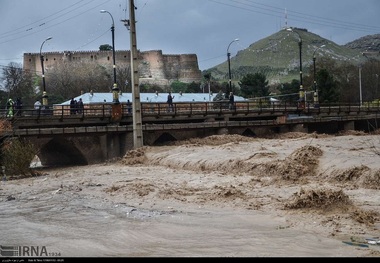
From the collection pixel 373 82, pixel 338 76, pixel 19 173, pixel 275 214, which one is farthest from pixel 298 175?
pixel 338 76

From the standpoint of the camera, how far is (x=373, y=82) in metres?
98.1

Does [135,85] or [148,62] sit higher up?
[148,62]

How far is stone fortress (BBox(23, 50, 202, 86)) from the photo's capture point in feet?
372

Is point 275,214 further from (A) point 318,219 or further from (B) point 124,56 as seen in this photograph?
(B) point 124,56

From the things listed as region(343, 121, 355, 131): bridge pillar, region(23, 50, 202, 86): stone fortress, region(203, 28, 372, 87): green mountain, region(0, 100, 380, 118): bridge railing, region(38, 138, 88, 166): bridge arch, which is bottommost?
region(38, 138, 88, 166): bridge arch

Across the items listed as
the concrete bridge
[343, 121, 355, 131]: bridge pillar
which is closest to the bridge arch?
the concrete bridge

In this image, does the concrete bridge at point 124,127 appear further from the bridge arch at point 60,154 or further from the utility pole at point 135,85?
the utility pole at point 135,85

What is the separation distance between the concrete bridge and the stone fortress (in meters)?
64.6

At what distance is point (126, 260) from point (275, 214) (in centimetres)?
659

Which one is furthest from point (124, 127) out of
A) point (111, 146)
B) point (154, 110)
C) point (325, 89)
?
point (325, 89)

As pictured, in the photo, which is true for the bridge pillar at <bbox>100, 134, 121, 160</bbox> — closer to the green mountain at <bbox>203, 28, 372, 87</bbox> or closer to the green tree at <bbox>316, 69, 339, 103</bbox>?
the green tree at <bbox>316, 69, 339, 103</bbox>

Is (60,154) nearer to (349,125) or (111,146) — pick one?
(111,146)

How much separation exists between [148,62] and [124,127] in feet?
278

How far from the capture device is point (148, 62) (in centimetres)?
12331
